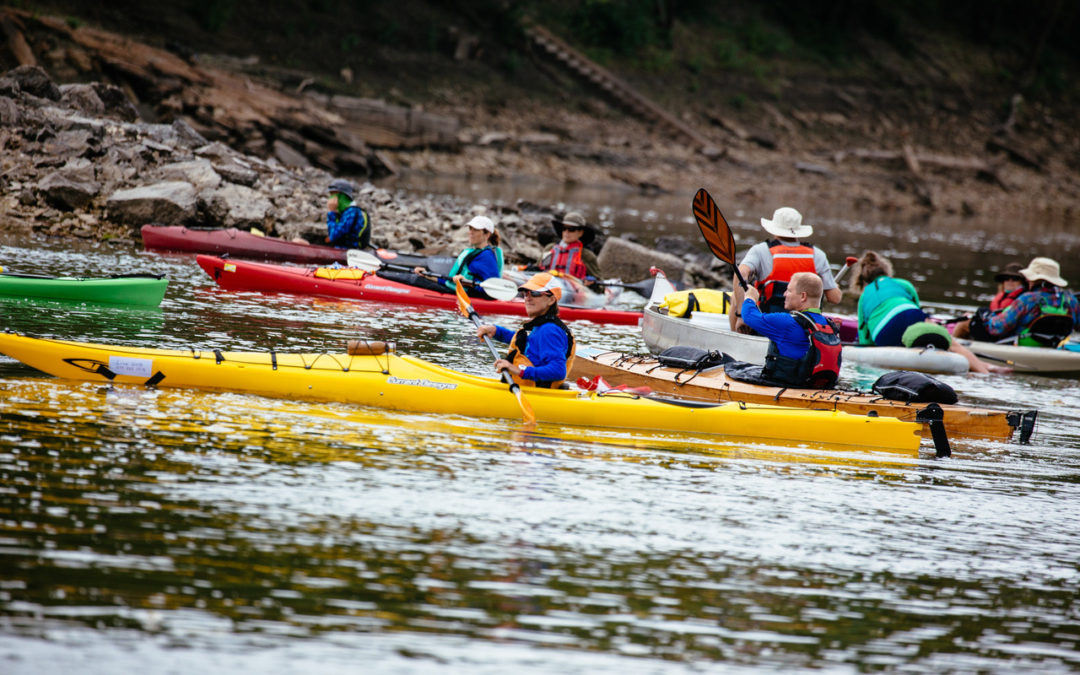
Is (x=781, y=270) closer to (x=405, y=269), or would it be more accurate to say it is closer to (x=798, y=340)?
(x=798, y=340)

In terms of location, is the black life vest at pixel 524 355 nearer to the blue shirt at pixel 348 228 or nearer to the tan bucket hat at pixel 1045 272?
the tan bucket hat at pixel 1045 272

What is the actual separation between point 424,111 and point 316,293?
19.5 metres

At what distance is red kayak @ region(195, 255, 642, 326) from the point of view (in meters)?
11.1

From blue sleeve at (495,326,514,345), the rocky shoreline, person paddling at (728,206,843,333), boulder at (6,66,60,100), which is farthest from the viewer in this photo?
boulder at (6,66,60,100)

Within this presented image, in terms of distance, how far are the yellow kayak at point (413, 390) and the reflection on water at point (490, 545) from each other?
128mm

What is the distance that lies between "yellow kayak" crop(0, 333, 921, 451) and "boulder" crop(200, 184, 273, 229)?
8.03 m

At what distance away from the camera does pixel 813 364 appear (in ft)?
23.9

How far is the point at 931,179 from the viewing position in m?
36.2

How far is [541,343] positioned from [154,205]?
29.3 feet

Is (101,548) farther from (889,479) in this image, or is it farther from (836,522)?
(889,479)

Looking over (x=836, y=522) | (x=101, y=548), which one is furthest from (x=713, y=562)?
(x=101, y=548)

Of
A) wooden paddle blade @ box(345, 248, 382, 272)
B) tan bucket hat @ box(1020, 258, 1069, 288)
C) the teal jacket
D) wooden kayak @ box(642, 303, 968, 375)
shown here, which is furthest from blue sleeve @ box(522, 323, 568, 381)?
tan bucket hat @ box(1020, 258, 1069, 288)

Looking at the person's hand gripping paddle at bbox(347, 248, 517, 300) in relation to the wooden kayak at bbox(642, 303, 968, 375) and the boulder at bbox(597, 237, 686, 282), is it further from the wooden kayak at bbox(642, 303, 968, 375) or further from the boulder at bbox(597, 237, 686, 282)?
the boulder at bbox(597, 237, 686, 282)

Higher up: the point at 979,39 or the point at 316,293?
the point at 979,39
